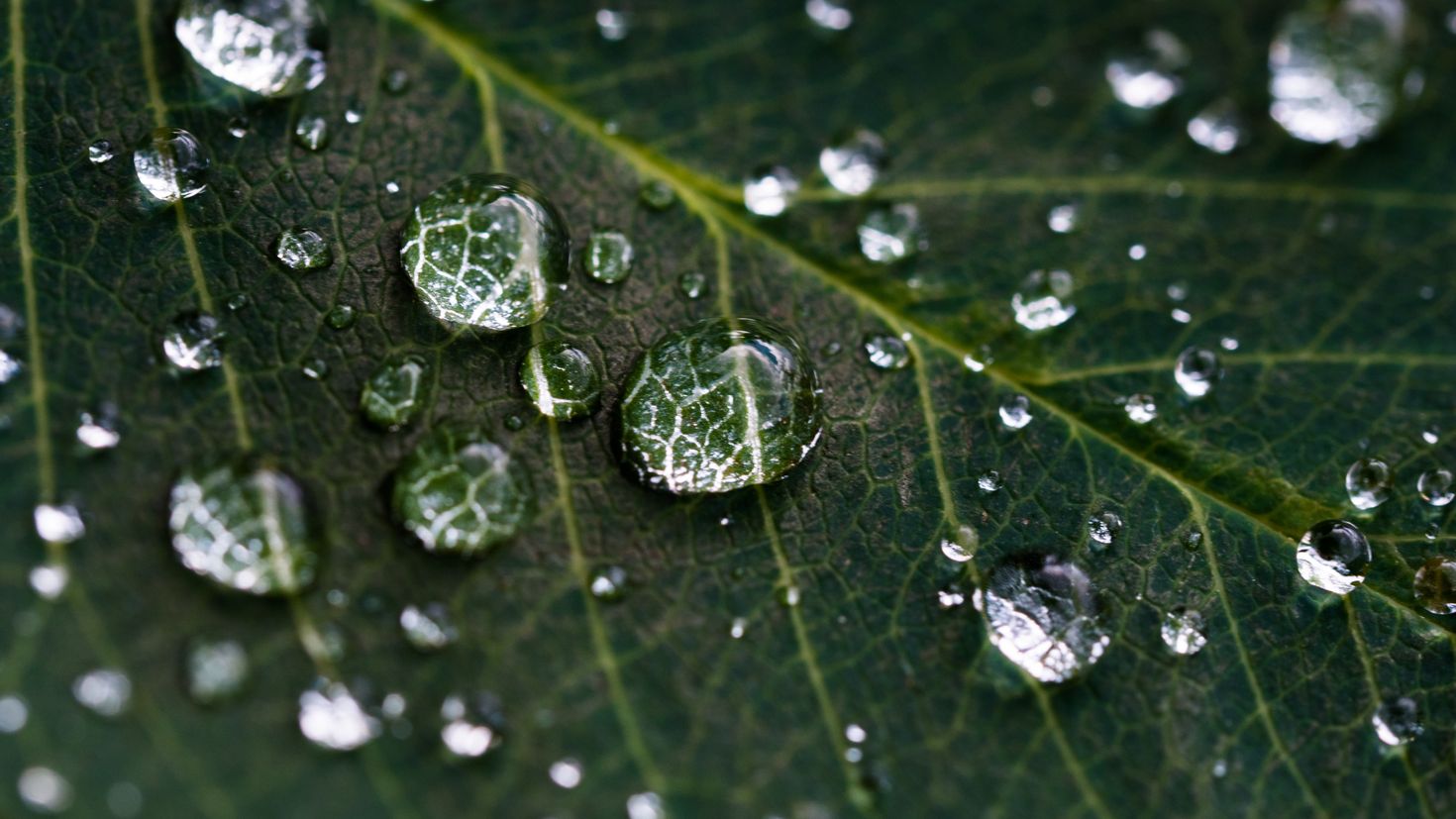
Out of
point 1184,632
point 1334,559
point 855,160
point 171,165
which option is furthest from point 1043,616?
point 171,165

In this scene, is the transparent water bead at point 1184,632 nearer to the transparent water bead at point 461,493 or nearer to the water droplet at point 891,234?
the water droplet at point 891,234

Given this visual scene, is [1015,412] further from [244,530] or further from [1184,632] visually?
[244,530]

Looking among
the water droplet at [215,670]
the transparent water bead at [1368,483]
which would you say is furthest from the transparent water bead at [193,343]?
the transparent water bead at [1368,483]

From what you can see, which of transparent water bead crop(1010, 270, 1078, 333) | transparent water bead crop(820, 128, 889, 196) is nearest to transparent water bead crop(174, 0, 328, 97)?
transparent water bead crop(820, 128, 889, 196)

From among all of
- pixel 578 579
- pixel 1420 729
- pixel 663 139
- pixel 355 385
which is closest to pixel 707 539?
pixel 578 579

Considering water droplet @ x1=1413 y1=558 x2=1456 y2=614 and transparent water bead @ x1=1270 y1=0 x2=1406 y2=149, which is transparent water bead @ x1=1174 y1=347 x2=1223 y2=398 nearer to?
water droplet @ x1=1413 y1=558 x2=1456 y2=614

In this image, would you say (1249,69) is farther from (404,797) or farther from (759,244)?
(404,797)
